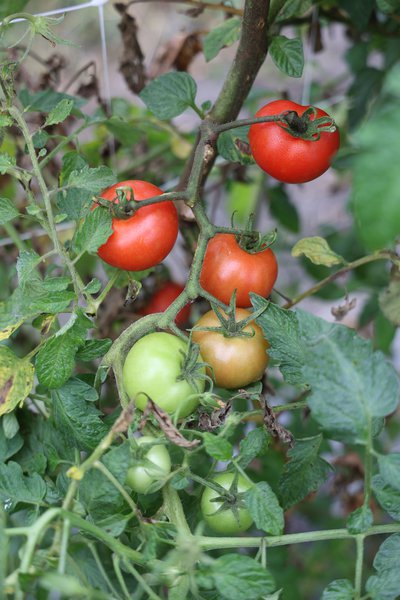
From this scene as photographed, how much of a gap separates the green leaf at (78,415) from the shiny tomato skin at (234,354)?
0.40 ft

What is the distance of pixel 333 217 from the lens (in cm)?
244

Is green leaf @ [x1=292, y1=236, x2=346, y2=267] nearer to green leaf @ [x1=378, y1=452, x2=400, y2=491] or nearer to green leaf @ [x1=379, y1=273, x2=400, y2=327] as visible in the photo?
green leaf @ [x1=379, y1=273, x2=400, y2=327]

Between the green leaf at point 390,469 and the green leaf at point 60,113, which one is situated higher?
the green leaf at point 60,113

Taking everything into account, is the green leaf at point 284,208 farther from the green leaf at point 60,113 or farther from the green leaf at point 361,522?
the green leaf at point 361,522

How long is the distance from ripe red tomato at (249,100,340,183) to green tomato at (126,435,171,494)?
33 centimetres

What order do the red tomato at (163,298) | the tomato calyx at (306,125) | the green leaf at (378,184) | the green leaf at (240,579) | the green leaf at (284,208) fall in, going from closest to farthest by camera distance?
the green leaf at (378,184)
the green leaf at (240,579)
the tomato calyx at (306,125)
the red tomato at (163,298)
the green leaf at (284,208)

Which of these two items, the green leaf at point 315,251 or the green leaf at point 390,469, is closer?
the green leaf at point 390,469

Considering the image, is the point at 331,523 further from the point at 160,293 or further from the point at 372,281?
the point at 160,293

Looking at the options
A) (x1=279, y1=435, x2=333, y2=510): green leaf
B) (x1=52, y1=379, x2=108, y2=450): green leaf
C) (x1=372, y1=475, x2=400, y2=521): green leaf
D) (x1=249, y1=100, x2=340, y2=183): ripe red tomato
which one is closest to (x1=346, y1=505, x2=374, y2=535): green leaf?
(x1=372, y1=475, x2=400, y2=521): green leaf

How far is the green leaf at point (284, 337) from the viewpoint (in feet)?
2.14

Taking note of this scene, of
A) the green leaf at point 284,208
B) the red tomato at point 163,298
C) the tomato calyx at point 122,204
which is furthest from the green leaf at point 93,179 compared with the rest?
the green leaf at point 284,208

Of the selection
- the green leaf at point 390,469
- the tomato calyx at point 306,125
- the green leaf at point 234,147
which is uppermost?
the tomato calyx at point 306,125

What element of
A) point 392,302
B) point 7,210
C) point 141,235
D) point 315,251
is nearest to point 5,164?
point 7,210

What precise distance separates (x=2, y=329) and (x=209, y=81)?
218cm
